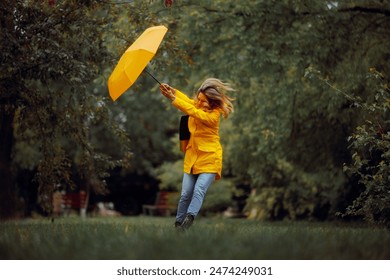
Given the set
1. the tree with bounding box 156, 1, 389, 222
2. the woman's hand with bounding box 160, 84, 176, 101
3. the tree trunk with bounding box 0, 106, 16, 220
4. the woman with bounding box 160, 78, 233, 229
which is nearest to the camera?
the woman's hand with bounding box 160, 84, 176, 101

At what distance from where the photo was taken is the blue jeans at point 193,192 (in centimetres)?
791

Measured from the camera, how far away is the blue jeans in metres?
7.91

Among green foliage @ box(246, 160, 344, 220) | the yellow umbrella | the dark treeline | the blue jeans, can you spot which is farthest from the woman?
green foliage @ box(246, 160, 344, 220)

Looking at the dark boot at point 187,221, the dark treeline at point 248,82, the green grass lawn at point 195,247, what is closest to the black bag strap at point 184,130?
the dark boot at point 187,221

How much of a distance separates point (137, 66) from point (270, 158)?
10.1 meters

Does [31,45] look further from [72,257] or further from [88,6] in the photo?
[72,257]

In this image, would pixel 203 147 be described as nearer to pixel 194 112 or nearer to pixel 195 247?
pixel 194 112

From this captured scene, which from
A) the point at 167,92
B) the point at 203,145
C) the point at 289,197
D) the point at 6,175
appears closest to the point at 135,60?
the point at 167,92

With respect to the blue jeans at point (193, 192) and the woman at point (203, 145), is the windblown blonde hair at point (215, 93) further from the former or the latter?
the blue jeans at point (193, 192)

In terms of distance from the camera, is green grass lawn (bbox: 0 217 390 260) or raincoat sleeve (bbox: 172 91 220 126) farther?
raincoat sleeve (bbox: 172 91 220 126)

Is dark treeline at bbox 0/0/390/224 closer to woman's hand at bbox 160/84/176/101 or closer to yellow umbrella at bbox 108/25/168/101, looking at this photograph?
yellow umbrella at bbox 108/25/168/101

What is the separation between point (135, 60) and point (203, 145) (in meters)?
1.35

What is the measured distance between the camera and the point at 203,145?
8.09 m

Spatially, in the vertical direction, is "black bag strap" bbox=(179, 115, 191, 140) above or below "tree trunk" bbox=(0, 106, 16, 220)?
above
